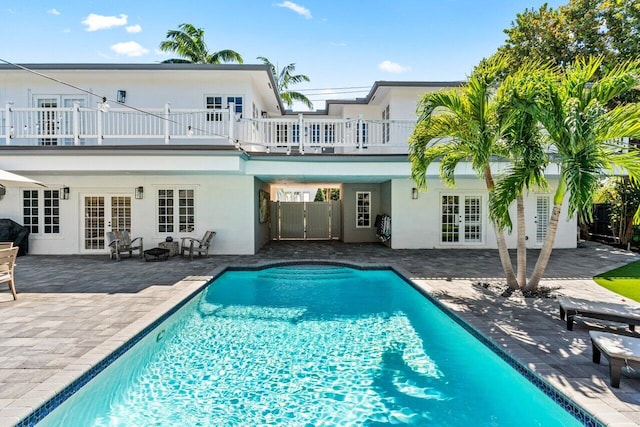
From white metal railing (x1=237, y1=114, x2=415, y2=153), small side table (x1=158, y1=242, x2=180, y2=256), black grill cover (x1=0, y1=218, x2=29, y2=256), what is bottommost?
small side table (x1=158, y1=242, x2=180, y2=256)

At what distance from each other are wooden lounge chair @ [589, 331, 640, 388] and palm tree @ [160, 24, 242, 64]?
86.6 ft

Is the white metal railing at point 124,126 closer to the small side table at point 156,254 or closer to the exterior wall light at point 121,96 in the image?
the exterior wall light at point 121,96

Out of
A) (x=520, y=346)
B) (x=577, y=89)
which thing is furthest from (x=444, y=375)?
(x=577, y=89)

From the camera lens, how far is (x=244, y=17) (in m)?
14.2

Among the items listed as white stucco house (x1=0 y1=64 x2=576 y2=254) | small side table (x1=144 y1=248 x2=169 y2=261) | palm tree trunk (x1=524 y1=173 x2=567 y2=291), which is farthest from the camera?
small side table (x1=144 y1=248 x2=169 y2=261)

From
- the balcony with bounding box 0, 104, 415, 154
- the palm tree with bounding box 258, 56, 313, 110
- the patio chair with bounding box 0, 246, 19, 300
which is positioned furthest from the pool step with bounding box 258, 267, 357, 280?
the palm tree with bounding box 258, 56, 313, 110

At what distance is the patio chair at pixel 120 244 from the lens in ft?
39.4

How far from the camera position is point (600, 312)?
5.30 metres

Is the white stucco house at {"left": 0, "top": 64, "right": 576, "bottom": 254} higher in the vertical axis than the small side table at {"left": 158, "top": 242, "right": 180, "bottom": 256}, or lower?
higher

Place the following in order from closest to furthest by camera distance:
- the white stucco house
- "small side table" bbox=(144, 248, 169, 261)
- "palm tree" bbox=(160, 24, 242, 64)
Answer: the white stucco house → "small side table" bbox=(144, 248, 169, 261) → "palm tree" bbox=(160, 24, 242, 64)

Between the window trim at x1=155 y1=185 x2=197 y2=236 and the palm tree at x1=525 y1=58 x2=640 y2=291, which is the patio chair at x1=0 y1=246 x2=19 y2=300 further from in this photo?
the palm tree at x1=525 y1=58 x2=640 y2=291

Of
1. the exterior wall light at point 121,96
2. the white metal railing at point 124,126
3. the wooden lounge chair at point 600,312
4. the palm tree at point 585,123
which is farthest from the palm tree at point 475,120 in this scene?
the exterior wall light at point 121,96

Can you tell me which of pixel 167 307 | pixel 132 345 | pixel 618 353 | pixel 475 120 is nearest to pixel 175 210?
pixel 167 307

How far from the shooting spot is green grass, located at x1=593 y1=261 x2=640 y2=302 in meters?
7.86
